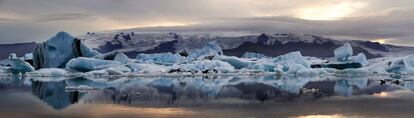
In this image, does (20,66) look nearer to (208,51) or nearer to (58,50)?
(58,50)

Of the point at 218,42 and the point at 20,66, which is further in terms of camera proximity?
the point at 218,42

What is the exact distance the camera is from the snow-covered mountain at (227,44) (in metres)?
121

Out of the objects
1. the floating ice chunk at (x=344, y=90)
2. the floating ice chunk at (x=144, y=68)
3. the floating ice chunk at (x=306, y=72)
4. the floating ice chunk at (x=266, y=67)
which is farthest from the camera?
the floating ice chunk at (x=266, y=67)

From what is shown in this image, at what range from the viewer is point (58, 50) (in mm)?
36656

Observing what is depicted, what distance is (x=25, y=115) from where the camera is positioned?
11.2m

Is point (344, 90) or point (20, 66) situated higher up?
point (344, 90)

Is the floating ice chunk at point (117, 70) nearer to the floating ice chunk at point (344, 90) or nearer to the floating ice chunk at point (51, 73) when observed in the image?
the floating ice chunk at point (51, 73)

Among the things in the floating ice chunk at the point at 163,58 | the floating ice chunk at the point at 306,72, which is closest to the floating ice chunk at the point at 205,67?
the floating ice chunk at the point at 306,72

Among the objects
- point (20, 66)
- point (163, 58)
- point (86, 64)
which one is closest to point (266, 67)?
point (163, 58)

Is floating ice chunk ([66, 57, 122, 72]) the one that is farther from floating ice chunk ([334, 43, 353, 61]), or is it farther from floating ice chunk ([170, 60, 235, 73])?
floating ice chunk ([334, 43, 353, 61])

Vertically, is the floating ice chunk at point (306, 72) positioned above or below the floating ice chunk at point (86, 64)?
below

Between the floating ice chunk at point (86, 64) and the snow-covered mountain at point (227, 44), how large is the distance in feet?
251

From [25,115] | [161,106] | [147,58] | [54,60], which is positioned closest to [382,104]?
[161,106]

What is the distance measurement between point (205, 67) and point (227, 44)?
78.0 meters
